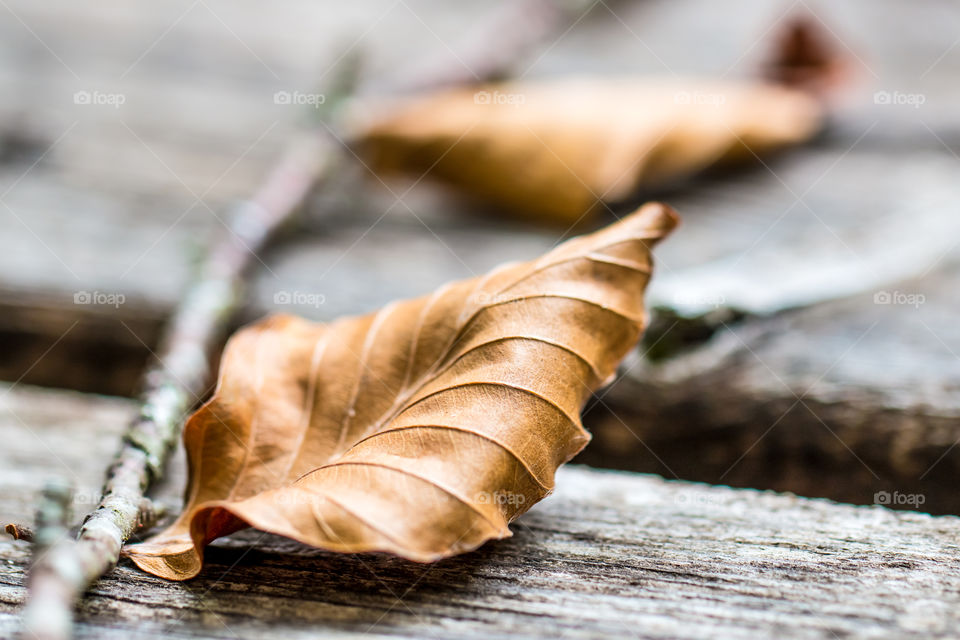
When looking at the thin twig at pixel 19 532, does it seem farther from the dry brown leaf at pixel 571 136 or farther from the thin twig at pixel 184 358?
the dry brown leaf at pixel 571 136

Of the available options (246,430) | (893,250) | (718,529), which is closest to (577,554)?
(718,529)

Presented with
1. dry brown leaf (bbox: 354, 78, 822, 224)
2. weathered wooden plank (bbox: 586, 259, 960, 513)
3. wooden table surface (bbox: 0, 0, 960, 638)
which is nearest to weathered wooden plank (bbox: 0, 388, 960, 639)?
wooden table surface (bbox: 0, 0, 960, 638)

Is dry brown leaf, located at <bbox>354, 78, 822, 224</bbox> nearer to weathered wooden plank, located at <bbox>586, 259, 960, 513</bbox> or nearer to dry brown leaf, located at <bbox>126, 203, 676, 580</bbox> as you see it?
weathered wooden plank, located at <bbox>586, 259, 960, 513</bbox>

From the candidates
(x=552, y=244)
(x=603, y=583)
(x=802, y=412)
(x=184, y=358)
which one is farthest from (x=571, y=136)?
(x=603, y=583)

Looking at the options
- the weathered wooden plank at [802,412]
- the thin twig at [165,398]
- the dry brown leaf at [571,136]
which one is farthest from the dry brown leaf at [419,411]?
the dry brown leaf at [571,136]

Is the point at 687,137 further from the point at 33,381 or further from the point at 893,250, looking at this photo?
the point at 33,381

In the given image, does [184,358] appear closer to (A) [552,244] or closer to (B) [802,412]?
(A) [552,244]

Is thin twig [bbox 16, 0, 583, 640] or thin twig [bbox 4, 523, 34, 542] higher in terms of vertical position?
thin twig [bbox 16, 0, 583, 640]
